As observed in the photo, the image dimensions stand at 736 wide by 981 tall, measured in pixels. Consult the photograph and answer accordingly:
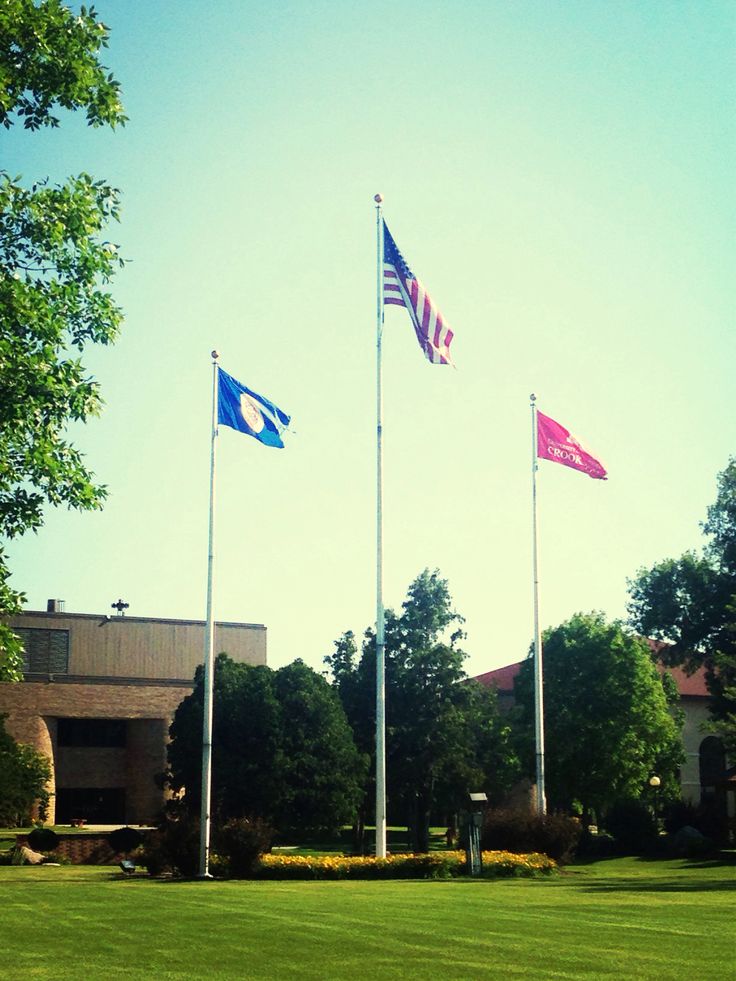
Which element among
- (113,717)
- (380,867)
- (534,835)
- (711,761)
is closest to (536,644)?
(534,835)

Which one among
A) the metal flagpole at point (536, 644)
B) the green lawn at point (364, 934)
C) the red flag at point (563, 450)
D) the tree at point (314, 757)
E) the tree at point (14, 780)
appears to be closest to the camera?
the green lawn at point (364, 934)

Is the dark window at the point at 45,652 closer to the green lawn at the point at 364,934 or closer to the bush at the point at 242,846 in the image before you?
the bush at the point at 242,846

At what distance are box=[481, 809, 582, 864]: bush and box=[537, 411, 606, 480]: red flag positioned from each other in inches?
429

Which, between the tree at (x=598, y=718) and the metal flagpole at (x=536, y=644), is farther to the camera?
the tree at (x=598, y=718)

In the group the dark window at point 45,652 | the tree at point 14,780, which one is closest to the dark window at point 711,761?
the dark window at point 45,652

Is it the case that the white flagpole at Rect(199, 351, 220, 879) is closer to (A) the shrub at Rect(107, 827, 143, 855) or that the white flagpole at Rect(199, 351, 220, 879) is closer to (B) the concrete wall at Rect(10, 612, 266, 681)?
(A) the shrub at Rect(107, 827, 143, 855)

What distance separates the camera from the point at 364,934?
15.7m

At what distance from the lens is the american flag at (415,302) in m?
32.4

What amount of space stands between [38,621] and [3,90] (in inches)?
2055

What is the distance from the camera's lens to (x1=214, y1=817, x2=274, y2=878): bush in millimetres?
33500

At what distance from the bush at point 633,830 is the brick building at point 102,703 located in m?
25.0

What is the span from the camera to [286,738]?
48625 millimetres

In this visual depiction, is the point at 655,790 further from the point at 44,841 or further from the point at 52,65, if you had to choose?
the point at 52,65

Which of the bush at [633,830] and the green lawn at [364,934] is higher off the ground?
the green lawn at [364,934]
